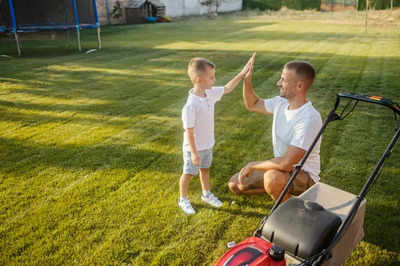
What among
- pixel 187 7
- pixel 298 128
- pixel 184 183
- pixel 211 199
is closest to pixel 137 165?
pixel 184 183

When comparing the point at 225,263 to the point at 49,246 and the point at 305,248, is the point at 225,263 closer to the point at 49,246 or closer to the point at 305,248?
the point at 305,248

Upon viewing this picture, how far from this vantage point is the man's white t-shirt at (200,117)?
3188 millimetres

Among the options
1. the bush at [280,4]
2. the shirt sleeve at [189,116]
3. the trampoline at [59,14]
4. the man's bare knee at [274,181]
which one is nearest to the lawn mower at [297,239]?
the man's bare knee at [274,181]

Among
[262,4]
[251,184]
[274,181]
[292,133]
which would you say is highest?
[262,4]

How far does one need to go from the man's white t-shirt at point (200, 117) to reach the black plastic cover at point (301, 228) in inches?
49.7

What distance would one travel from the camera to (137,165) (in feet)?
14.8

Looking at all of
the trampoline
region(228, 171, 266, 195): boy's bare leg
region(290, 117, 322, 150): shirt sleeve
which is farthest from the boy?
the trampoline

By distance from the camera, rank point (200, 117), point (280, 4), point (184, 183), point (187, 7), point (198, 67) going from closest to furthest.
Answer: point (198, 67) < point (200, 117) < point (184, 183) < point (187, 7) < point (280, 4)

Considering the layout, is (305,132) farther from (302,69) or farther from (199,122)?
(199,122)

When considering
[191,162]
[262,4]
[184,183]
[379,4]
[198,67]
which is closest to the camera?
[198,67]

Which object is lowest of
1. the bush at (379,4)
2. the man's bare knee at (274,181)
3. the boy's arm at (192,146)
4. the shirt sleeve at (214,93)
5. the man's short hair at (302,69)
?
the man's bare knee at (274,181)

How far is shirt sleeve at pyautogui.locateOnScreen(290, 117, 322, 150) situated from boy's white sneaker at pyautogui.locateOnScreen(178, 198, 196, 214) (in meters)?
1.24

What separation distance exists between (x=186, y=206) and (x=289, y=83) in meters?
1.61

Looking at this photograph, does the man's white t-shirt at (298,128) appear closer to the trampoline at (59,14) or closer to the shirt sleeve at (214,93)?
the shirt sleeve at (214,93)
